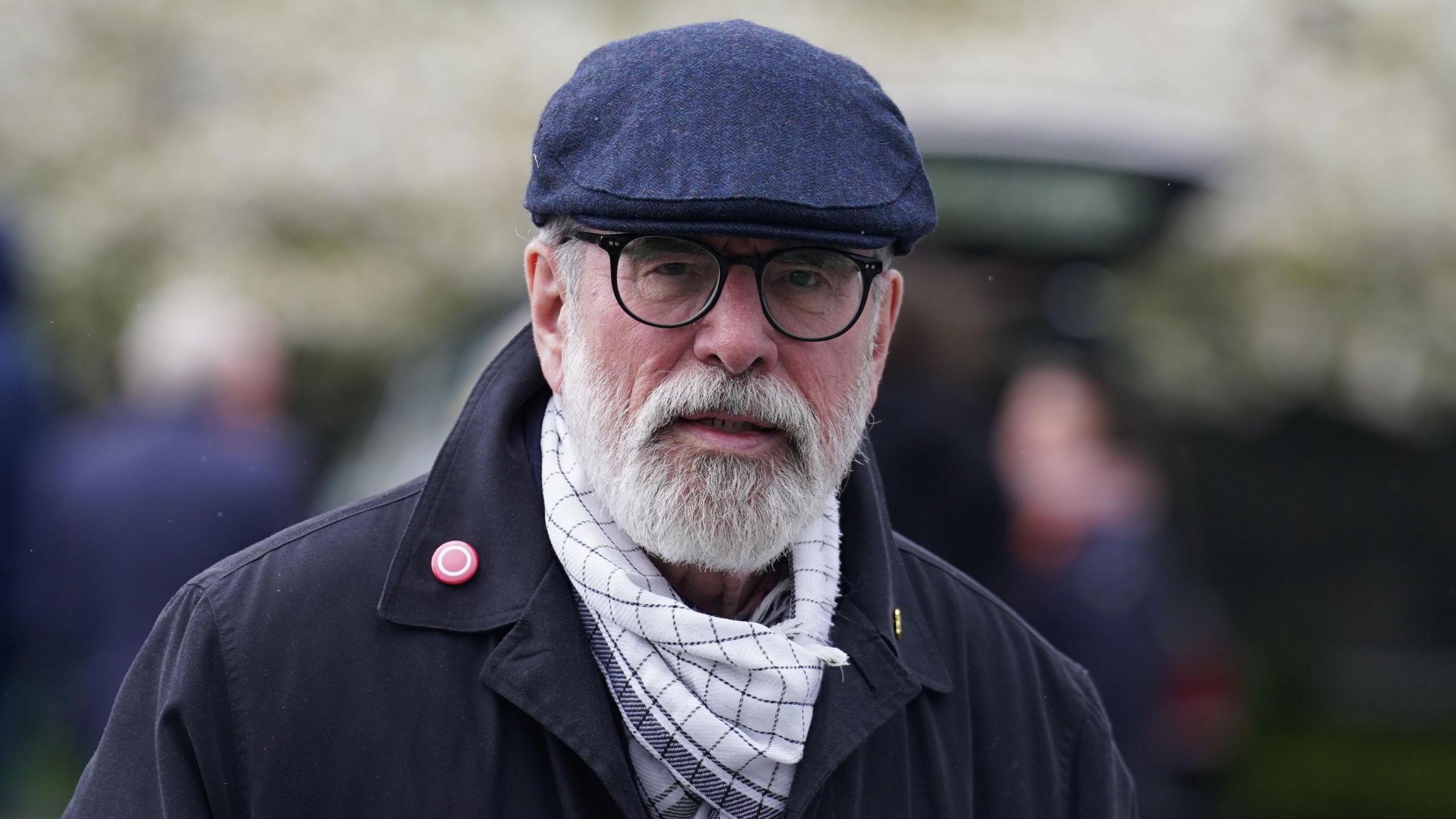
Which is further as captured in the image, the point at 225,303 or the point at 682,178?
the point at 225,303

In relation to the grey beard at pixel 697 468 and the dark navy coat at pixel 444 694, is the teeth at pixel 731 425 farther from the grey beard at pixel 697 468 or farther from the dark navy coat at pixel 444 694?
the dark navy coat at pixel 444 694

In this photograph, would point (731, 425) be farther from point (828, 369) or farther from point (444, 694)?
point (444, 694)

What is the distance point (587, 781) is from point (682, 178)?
808 millimetres

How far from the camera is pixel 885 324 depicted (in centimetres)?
279

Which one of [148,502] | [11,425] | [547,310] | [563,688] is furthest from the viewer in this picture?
[11,425]

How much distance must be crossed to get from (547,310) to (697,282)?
0.33 m

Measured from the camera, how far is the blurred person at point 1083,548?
6.14m

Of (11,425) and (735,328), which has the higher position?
(735,328)

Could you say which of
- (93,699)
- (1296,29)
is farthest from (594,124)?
(1296,29)

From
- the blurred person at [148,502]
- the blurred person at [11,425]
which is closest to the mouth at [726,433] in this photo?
the blurred person at [148,502]

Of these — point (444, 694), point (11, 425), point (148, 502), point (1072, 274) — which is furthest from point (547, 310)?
point (1072, 274)

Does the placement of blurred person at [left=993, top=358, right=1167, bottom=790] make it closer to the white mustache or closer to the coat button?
the white mustache

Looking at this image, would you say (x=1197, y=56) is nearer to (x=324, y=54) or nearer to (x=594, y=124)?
(x=324, y=54)

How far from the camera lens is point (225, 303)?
19.1 ft
